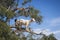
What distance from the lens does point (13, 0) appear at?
1335 centimetres

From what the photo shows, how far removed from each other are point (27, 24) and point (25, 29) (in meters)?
0.48

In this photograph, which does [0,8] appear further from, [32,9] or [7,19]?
[32,9]

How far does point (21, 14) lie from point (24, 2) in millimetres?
795

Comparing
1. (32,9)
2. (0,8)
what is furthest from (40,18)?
(0,8)

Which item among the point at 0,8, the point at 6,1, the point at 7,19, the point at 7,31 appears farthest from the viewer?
the point at 6,1

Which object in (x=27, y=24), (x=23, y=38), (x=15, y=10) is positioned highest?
(x=15, y=10)

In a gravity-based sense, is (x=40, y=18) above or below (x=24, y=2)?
below

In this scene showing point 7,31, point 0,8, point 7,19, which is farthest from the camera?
point 7,19

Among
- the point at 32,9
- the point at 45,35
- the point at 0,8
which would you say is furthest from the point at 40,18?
the point at 0,8

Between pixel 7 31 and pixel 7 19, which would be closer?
pixel 7 31

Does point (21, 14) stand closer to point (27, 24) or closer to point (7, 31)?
point (27, 24)

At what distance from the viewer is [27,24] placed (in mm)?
11664

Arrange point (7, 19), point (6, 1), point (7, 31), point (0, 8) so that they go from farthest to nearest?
point (6, 1), point (7, 19), point (0, 8), point (7, 31)

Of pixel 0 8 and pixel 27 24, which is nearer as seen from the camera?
pixel 0 8
